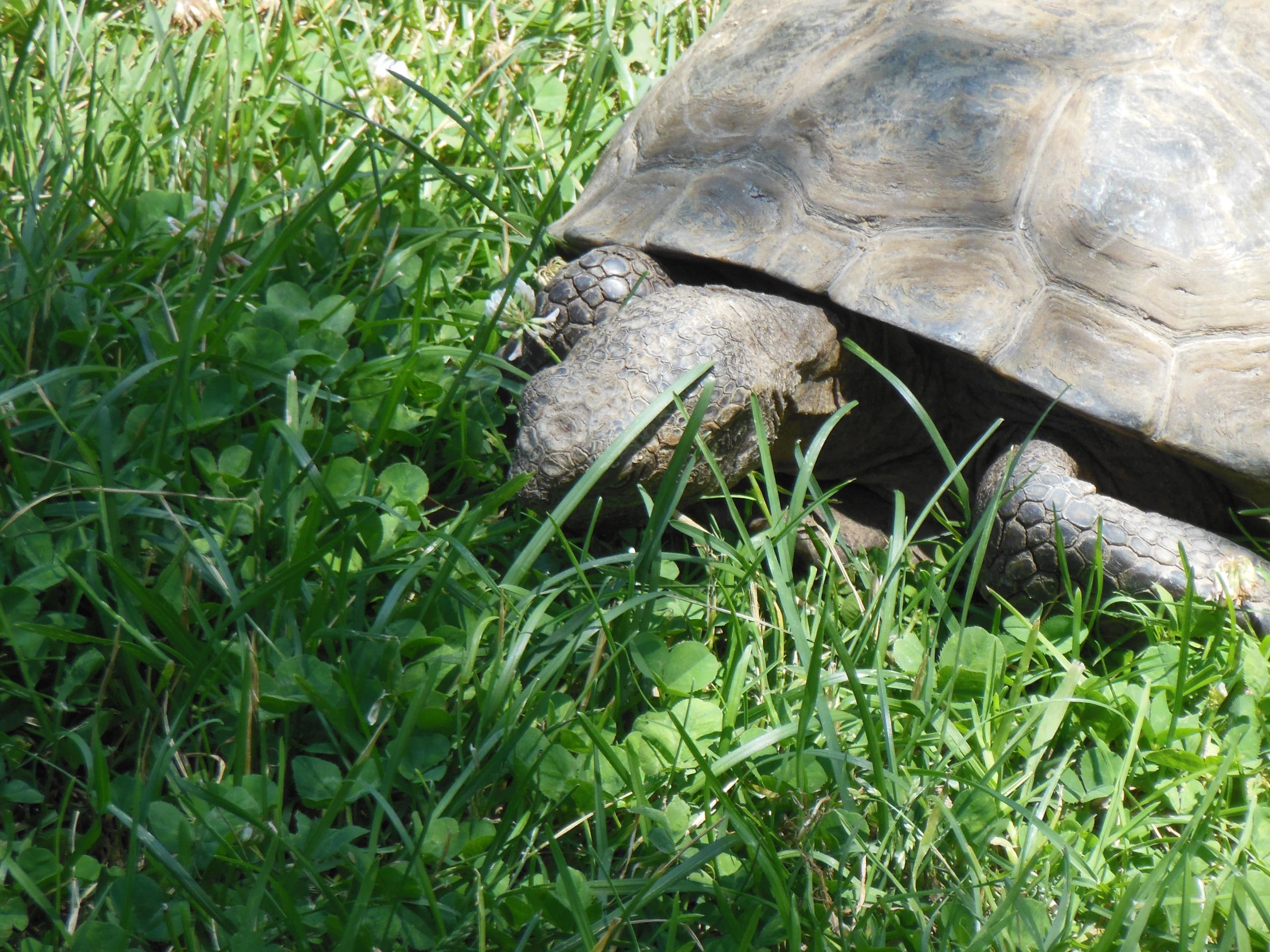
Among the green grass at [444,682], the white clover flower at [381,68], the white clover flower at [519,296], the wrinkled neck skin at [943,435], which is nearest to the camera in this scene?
the green grass at [444,682]

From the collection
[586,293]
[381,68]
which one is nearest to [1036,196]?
[586,293]

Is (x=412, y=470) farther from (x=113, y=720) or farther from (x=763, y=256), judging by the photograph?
(x=763, y=256)

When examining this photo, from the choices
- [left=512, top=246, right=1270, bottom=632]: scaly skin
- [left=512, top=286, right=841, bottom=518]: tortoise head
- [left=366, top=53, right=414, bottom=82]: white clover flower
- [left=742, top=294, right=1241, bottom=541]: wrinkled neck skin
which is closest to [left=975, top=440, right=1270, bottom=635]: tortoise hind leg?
[left=512, top=246, right=1270, bottom=632]: scaly skin

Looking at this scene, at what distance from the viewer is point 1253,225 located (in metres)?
2.69

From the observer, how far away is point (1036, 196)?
2719mm

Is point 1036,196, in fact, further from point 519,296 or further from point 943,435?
point 519,296

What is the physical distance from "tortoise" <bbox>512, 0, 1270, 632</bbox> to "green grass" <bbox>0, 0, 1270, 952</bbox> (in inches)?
8.5

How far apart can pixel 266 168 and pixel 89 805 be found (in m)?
2.43

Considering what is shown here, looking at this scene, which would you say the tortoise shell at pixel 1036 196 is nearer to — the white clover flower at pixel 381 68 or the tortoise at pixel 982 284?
the tortoise at pixel 982 284

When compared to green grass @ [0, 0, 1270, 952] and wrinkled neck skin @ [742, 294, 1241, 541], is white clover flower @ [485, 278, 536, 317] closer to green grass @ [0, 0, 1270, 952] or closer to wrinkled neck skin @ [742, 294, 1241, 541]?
green grass @ [0, 0, 1270, 952]

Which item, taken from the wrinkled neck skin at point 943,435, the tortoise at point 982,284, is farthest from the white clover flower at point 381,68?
the wrinkled neck skin at point 943,435

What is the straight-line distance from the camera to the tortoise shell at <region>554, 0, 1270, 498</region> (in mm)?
2609

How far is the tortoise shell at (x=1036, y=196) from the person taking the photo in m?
2.61

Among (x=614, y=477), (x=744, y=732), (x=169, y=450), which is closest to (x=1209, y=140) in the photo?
(x=614, y=477)
